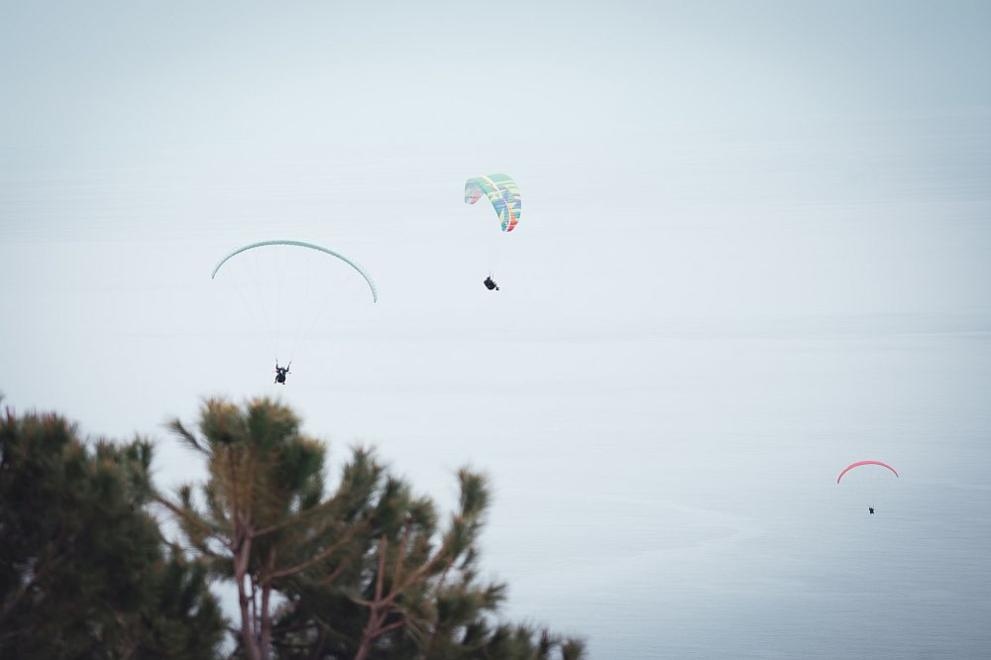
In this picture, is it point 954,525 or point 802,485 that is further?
point 802,485

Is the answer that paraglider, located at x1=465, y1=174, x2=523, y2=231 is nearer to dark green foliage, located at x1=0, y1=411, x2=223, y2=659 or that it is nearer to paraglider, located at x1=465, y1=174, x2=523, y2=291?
paraglider, located at x1=465, y1=174, x2=523, y2=291

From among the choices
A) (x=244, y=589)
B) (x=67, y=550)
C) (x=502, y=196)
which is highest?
(x=502, y=196)

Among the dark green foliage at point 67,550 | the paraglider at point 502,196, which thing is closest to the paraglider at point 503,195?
the paraglider at point 502,196

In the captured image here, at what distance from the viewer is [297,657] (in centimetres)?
1331

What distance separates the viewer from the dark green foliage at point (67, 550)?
424 inches

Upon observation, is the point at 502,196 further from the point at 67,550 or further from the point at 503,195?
the point at 67,550

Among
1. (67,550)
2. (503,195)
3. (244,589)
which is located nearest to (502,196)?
(503,195)

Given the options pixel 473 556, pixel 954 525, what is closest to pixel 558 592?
pixel 954 525

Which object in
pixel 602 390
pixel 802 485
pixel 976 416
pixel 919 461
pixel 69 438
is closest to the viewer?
pixel 69 438

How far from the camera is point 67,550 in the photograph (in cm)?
1098

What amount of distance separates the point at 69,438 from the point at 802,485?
88466 mm

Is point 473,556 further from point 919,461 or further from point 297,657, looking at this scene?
point 919,461

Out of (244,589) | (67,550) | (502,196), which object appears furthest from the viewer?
(502,196)

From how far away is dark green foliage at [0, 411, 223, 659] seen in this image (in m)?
10.8
